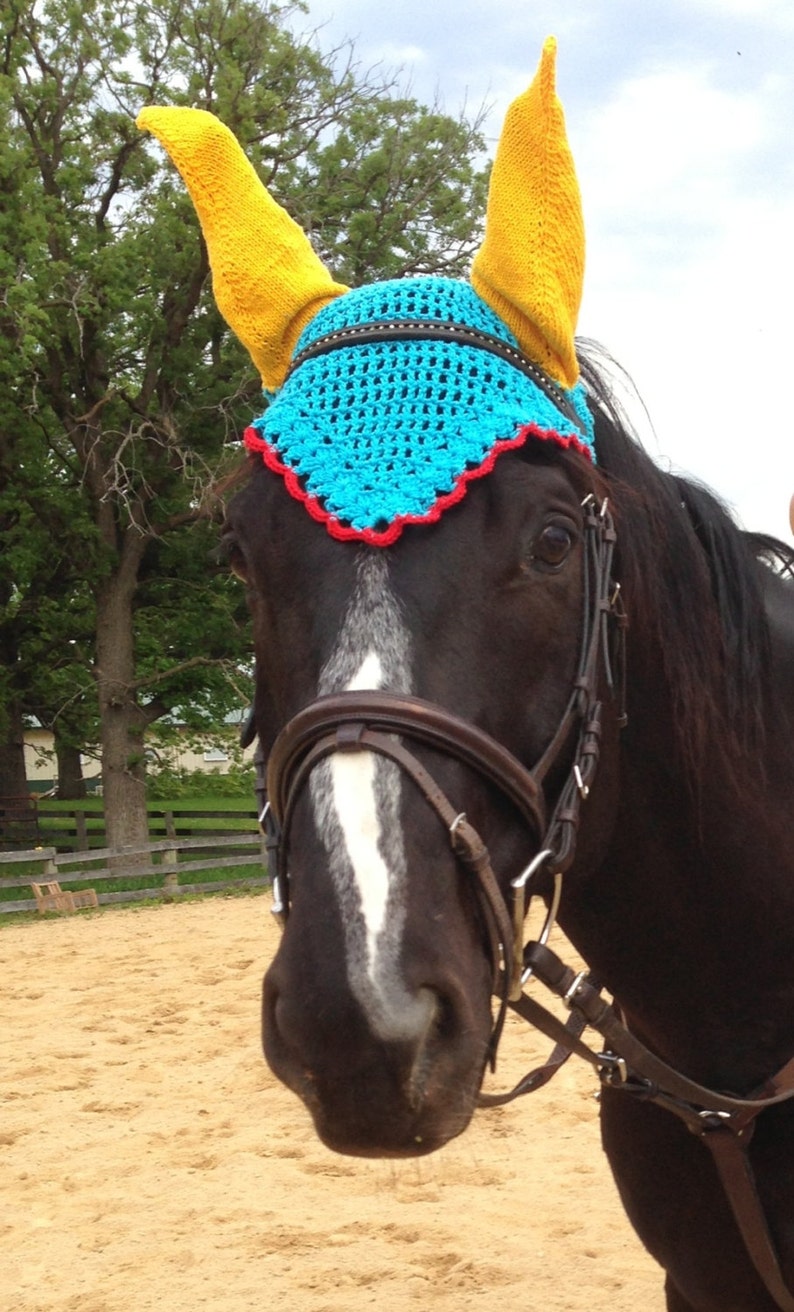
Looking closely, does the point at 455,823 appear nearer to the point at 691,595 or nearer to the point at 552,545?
the point at 552,545

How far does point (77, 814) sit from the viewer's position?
2003 centimetres

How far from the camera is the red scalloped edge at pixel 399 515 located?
168cm

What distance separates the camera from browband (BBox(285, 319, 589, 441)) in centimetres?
191

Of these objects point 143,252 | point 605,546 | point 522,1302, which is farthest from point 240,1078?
point 143,252

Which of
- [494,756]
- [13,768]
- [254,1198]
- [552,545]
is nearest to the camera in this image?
[494,756]

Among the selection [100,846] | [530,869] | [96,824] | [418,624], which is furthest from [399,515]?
[96,824]

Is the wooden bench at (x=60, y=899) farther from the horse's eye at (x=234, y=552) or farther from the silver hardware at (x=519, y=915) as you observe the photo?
the silver hardware at (x=519, y=915)

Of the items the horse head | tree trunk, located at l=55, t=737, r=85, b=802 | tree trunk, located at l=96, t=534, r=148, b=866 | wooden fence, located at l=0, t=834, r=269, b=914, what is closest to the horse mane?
the horse head

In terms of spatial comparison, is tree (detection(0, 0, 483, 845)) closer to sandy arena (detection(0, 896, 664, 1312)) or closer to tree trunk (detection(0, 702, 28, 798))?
tree trunk (detection(0, 702, 28, 798))

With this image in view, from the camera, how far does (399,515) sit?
5.51ft

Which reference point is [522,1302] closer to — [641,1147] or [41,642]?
[641,1147]

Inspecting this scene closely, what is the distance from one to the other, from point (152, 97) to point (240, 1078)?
1473 cm

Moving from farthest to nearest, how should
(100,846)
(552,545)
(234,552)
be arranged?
(100,846) → (234,552) → (552,545)

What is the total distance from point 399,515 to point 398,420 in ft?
0.68
